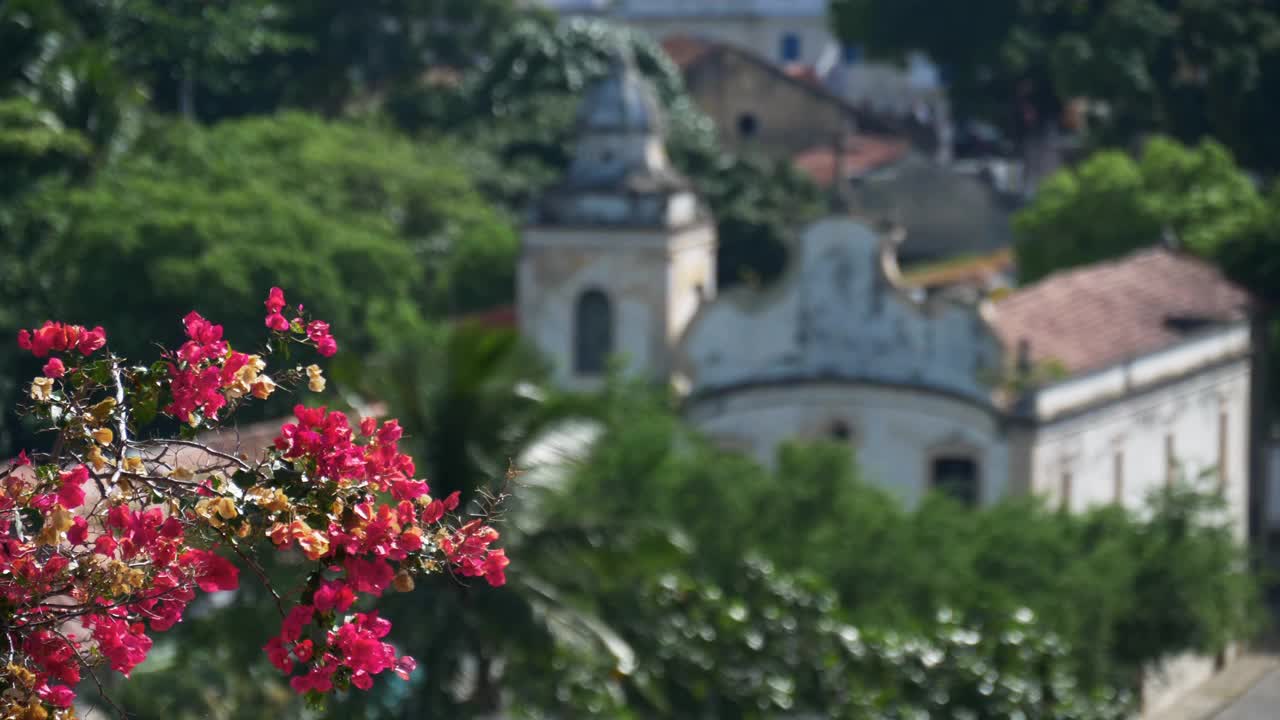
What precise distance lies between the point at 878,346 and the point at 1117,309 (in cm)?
500

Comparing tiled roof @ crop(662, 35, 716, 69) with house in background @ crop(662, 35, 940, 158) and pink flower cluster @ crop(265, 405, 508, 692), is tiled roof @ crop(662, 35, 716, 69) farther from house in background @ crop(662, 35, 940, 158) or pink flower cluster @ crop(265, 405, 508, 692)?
pink flower cluster @ crop(265, 405, 508, 692)

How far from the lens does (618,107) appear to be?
1617 inches

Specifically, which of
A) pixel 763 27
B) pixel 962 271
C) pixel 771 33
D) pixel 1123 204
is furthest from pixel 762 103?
pixel 1123 204

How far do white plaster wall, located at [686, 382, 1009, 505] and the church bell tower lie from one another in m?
3.08

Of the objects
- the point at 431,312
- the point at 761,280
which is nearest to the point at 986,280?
the point at 761,280

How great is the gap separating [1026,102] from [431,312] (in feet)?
81.2

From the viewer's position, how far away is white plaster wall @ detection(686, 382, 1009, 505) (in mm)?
35875

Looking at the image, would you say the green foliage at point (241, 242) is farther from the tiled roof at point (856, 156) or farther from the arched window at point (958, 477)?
the tiled roof at point (856, 156)

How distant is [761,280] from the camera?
58.6m

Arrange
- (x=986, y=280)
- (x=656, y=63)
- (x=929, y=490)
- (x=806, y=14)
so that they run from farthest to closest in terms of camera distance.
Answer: (x=806, y=14)
(x=656, y=63)
(x=986, y=280)
(x=929, y=490)

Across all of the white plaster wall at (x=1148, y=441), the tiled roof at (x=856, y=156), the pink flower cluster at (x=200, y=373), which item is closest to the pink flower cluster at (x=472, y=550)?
the pink flower cluster at (x=200, y=373)

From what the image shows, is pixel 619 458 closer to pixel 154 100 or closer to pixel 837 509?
pixel 837 509

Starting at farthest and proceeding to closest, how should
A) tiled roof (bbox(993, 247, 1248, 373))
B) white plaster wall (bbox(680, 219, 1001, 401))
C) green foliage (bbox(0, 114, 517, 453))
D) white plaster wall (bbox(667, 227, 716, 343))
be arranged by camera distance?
green foliage (bbox(0, 114, 517, 453))
white plaster wall (bbox(667, 227, 716, 343))
tiled roof (bbox(993, 247, 1248, 373))
white plaster wall (bbox(680, 219, 1001, 401))

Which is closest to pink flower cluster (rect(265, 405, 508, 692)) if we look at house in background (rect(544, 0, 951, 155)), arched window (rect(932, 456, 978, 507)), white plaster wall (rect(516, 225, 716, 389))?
arched window (rect(932, 456, 978, 507))
